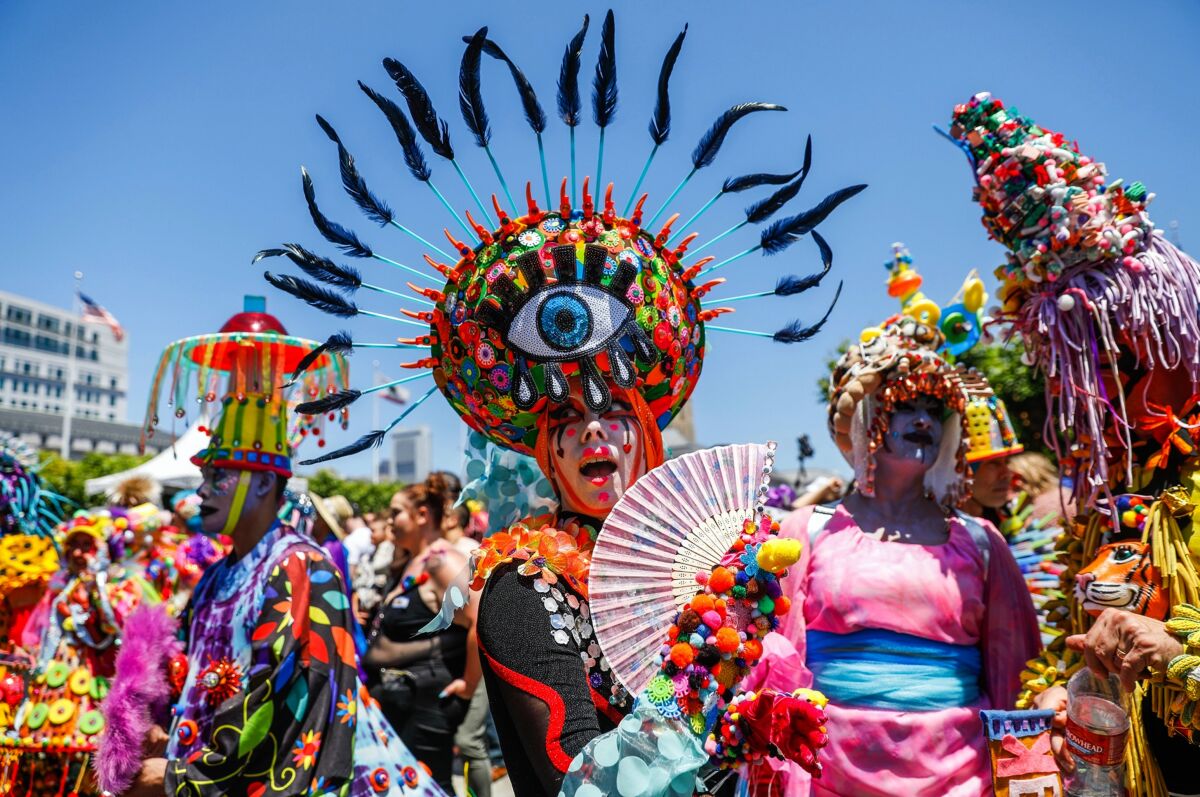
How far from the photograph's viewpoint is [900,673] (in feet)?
8.14

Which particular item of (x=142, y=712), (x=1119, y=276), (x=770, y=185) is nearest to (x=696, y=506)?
(x=770, y=185)

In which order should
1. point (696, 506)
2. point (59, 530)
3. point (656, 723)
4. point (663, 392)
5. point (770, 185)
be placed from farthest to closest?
point (59, 530)
point (770, 185)
point (663, 392)
point (696, 506)
point (656, 723)

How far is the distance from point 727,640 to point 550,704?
0.39 m

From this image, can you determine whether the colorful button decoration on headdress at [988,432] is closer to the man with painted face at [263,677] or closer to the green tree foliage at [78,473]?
the man with painted face at [263,677]

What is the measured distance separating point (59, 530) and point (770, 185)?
4535mm

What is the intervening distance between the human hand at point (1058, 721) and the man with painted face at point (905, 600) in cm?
25

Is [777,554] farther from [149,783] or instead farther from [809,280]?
[149,783]

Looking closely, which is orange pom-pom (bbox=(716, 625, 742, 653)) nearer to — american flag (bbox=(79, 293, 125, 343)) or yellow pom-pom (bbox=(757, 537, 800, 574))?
yellow pom-pom (bbox=(757, 537, 800, 574))

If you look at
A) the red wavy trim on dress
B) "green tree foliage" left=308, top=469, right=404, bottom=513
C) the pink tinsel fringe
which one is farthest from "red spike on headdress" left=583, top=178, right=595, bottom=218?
"green tree foliage" left=308, top=469, right=404, bottom=513

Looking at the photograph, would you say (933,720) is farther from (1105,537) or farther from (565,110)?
(565,110)

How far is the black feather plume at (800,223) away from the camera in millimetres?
2283

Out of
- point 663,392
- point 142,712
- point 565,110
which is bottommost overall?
point 142,712

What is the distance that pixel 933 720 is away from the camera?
2.42m

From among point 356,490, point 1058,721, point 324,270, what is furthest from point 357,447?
point 356,490
